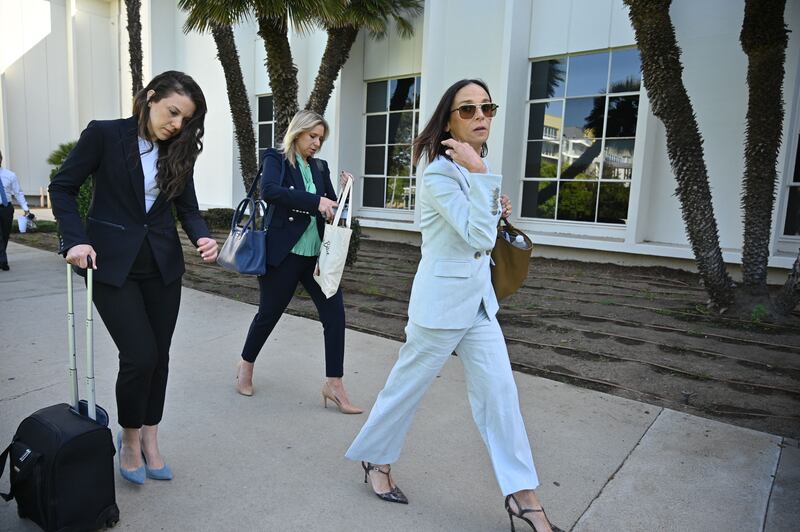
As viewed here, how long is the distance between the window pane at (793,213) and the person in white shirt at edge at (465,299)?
356 inches

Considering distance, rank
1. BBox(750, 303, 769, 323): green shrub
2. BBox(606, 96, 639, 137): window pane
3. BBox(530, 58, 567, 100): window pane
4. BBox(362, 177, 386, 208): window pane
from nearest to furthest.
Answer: BBox(750, 303, 769, 323): green shrub < BBox(606, 96, 639, 137): window pane < BBox(530, 58, 567, 100): window pane < BBox(362, 177, 386, 208): window pane

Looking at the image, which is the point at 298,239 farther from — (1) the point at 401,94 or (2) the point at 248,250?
(1) the point at 401,94

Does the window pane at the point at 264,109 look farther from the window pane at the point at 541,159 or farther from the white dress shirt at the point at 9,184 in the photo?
the white dress shirt at the point at 9,184

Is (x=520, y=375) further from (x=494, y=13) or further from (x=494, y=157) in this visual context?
(x=494, y=13)

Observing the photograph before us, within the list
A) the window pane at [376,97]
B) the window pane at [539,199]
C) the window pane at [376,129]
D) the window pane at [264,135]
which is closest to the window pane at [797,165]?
the window pane at [539,199]

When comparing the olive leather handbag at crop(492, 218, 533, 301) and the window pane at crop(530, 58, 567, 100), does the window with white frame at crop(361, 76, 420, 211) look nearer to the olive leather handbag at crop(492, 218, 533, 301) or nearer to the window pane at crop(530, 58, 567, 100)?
the window pane at crop(530, 58, 567, 100)

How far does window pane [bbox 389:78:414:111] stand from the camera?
46.3 feet

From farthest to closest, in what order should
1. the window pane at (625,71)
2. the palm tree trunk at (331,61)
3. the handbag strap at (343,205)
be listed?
1. the palm tree trunk at (331,61)
2. the window pane at (625,71)
3. the handbag strap at (343,205)

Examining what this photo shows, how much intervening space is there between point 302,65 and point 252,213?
13.3 m

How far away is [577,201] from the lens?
1138cm

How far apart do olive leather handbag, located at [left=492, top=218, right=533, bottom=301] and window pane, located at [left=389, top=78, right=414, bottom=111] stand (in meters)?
12.3

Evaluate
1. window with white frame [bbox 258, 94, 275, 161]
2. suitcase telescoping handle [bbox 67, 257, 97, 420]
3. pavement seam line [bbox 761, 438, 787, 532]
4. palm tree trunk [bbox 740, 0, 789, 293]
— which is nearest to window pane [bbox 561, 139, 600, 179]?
palm tree trunk [bbox 740, 0, 789, 293]

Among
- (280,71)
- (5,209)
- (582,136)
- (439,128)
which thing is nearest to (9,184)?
(5,209)

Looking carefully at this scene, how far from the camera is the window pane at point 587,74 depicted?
10.8 meters
